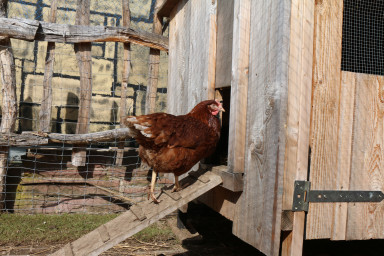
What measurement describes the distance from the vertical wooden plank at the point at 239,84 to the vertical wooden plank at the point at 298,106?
0.45m

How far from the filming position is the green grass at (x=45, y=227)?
11.3 feet

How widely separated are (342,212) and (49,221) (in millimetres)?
3318

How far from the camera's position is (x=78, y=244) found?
86.6 inches

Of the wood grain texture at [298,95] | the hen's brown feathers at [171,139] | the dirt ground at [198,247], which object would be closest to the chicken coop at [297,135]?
the wood grain texture at [298,95]

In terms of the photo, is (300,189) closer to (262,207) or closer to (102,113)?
(262,207)

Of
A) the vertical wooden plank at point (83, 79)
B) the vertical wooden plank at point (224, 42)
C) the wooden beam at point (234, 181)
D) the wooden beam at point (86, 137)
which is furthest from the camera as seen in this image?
the vertical wooden plank at point (83, 79)

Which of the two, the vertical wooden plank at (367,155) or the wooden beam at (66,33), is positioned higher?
the wooden beam at (66,33)

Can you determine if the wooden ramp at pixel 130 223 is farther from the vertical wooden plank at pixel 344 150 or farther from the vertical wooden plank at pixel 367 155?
the vertical wooden plank at pixel 367 155

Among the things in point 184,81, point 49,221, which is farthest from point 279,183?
point 49,221

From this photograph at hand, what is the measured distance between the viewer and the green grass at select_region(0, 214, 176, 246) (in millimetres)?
3443

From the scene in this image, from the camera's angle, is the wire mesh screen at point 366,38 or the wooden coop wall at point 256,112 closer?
the wooden coop wall at point 256,112

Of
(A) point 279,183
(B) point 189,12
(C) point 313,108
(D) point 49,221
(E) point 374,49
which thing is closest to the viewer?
(A) point 279,183

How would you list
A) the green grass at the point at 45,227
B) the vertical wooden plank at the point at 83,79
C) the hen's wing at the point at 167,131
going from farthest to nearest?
the vertical wooden plank at the point at 83,79, the green grass at the point at 45,227, the hen's wing at the point at 167,131

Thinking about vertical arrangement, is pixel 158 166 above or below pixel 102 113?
below
